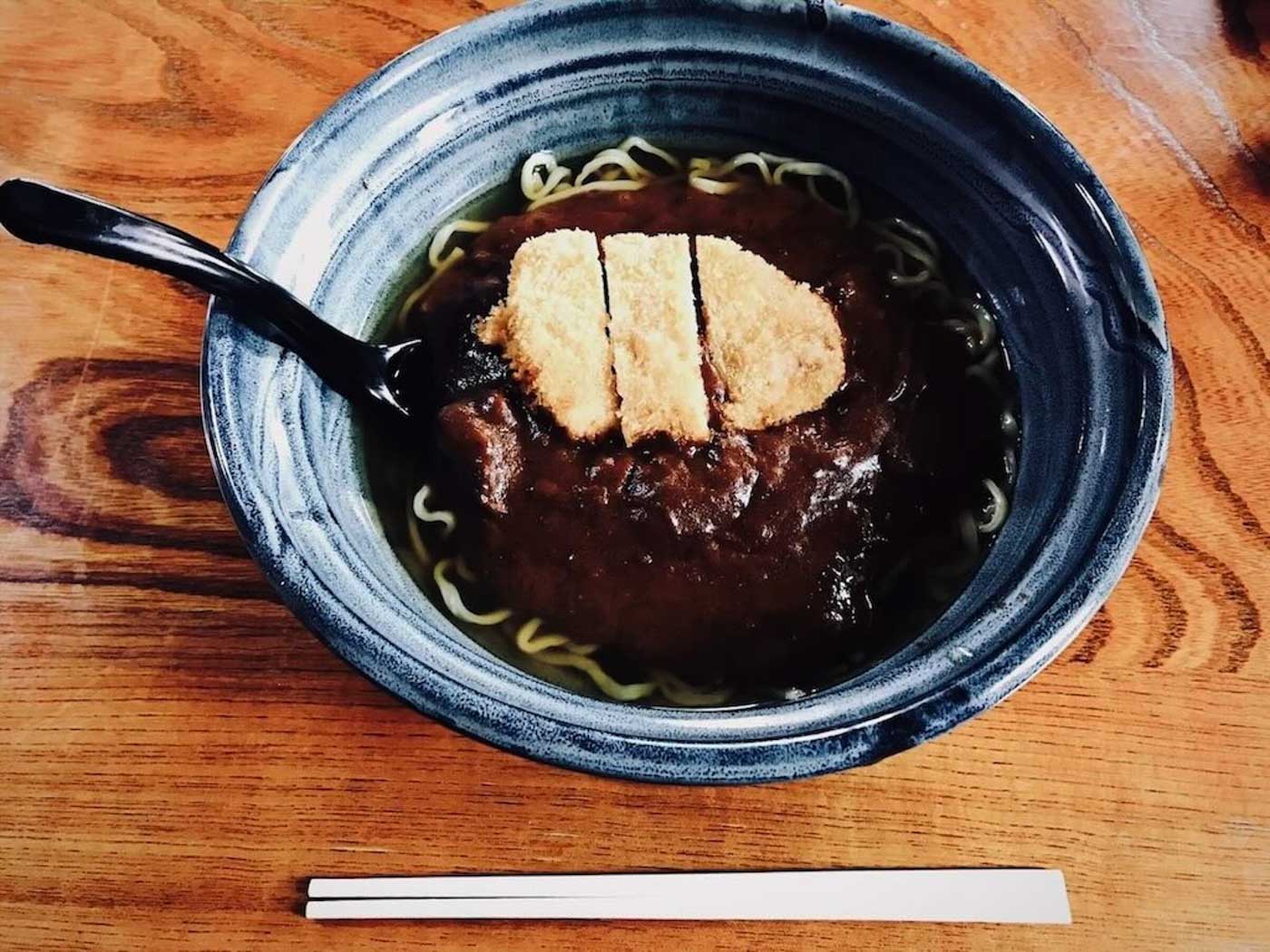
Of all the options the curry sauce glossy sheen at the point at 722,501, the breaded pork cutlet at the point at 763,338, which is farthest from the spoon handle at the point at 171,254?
the breaded pork cutlet at the point at 763,338

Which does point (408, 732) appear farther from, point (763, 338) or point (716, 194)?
point (716, 194)

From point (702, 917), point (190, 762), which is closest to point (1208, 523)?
point (702, 917)

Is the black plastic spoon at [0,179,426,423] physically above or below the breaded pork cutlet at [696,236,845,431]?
below

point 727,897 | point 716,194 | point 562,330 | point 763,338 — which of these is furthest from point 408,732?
point 716,194

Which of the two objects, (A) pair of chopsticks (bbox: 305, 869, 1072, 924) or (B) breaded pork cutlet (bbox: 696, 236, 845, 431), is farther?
(B) breaded pork cutlet (bbox: 696, 236, 845, 431)

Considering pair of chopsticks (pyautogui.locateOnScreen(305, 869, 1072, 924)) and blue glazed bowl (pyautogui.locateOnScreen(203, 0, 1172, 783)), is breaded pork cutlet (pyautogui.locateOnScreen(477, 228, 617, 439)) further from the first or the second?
pair of chopsticks (pyautogui.locateOnScreen(305, 869, 1072, 924))

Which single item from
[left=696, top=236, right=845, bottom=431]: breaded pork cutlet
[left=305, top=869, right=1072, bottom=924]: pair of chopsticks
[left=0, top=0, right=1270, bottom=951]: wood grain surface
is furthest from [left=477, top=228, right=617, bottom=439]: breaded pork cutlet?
[left=305, top=869, right=1072, bottom=924]: pair of chopsticks
